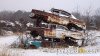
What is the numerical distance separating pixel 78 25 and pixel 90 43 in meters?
1.52

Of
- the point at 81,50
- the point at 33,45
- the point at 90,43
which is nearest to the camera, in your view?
the point at 81,50

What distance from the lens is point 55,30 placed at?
17.9 meters

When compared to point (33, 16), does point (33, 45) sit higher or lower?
lower

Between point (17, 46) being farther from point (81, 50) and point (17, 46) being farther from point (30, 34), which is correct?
point (81, 50)

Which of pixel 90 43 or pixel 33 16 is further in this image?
pixel 90 43

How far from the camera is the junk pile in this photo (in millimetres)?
17719

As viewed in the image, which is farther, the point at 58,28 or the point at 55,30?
the point at 58,28

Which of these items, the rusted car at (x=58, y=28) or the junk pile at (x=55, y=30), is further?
the rusted car at (x=58, y=28)

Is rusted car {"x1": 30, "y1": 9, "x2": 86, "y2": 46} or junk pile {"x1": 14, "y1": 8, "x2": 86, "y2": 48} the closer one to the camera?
junk pile {"x1": 14, "y1": 8, "x2": 86, "y2": 48}

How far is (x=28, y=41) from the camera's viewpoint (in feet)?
55.9

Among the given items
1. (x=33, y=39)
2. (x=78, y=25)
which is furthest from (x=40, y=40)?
(x=78, y=25)

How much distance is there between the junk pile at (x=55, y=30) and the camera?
17.7m

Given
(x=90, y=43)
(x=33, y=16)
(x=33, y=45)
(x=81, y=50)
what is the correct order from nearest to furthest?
(x=81, y=50)
(x=33, y=45)
(x=33, y=16)
(x=90, y=43)

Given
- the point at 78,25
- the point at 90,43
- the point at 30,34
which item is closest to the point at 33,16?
the point at 30,34
